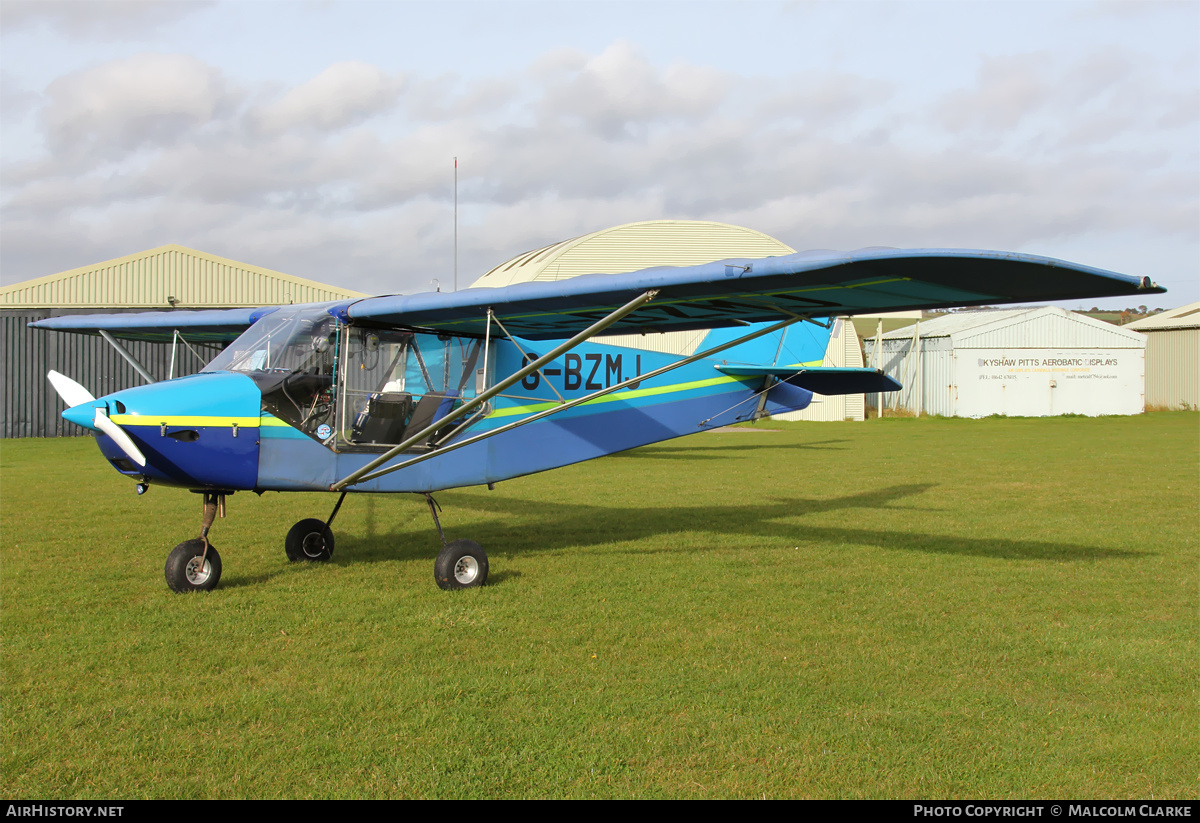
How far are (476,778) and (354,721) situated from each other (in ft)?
3.05

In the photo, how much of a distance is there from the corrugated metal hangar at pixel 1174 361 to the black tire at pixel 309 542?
158 feet

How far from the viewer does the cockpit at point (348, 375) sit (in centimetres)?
717

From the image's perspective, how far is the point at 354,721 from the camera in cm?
433

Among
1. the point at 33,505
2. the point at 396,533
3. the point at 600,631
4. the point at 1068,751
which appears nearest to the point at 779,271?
the point at 600,631

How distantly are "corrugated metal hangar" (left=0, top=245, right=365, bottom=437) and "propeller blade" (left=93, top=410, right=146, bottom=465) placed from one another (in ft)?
75.2

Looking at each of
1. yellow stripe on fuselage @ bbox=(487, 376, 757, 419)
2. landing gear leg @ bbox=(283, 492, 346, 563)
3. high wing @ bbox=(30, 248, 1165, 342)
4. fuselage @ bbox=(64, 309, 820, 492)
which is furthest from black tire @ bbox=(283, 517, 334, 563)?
high wing @ bbox=(30, 248, 1165, 342)

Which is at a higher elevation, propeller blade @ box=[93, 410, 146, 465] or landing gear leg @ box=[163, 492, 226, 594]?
propeller blade @ box=[93, 410, 146, 465]

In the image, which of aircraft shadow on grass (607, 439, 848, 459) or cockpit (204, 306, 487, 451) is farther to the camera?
aircraft shadow on grass (607, 439, 848, 459)

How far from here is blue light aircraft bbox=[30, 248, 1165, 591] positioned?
18.6ft

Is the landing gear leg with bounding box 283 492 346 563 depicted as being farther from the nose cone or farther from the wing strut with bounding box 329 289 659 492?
the nose cone

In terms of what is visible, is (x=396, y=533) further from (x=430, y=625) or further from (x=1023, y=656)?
(x=1023, y=656)

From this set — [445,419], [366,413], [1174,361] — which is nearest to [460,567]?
[445,419]

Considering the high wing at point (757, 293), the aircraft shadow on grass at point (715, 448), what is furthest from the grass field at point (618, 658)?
the aircraft shadow on grass at point (715, 448)

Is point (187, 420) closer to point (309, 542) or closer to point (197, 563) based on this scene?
point (197, 563)
